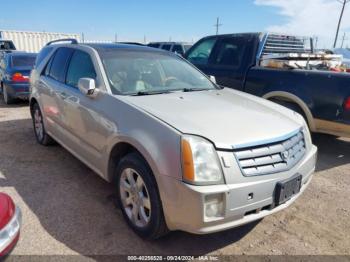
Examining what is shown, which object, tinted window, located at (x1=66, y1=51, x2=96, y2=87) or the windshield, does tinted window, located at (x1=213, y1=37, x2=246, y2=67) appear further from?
tinted window, located at (x1=66, y1=51, x2=96, y2=87)

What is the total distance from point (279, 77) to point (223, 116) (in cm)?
269

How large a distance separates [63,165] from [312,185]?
3391mm

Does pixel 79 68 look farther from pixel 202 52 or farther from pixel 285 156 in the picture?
pixel 202 52

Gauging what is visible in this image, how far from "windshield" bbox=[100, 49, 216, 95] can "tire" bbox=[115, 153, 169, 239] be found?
837 millimetres

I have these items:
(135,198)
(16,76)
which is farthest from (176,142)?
(16,76)

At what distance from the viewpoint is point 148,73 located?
361 cm

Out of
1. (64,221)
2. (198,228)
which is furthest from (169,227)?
(64,221)

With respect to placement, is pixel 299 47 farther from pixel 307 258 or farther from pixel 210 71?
pixel 307 258

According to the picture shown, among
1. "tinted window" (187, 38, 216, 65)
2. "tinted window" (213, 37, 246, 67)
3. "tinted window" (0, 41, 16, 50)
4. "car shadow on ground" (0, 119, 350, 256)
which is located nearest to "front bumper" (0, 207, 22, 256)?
"car shadow on ground" (0, 119, 350, 256)

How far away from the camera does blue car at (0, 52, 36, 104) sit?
27.7 ft

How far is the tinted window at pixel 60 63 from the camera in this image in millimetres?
4244

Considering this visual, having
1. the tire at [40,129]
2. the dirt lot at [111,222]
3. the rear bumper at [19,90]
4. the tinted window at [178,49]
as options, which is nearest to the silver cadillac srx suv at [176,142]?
the dirt lot at [111,222]

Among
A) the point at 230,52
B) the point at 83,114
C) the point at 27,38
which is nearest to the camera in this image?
the point at 83,114

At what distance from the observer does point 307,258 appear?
2.58 metres
